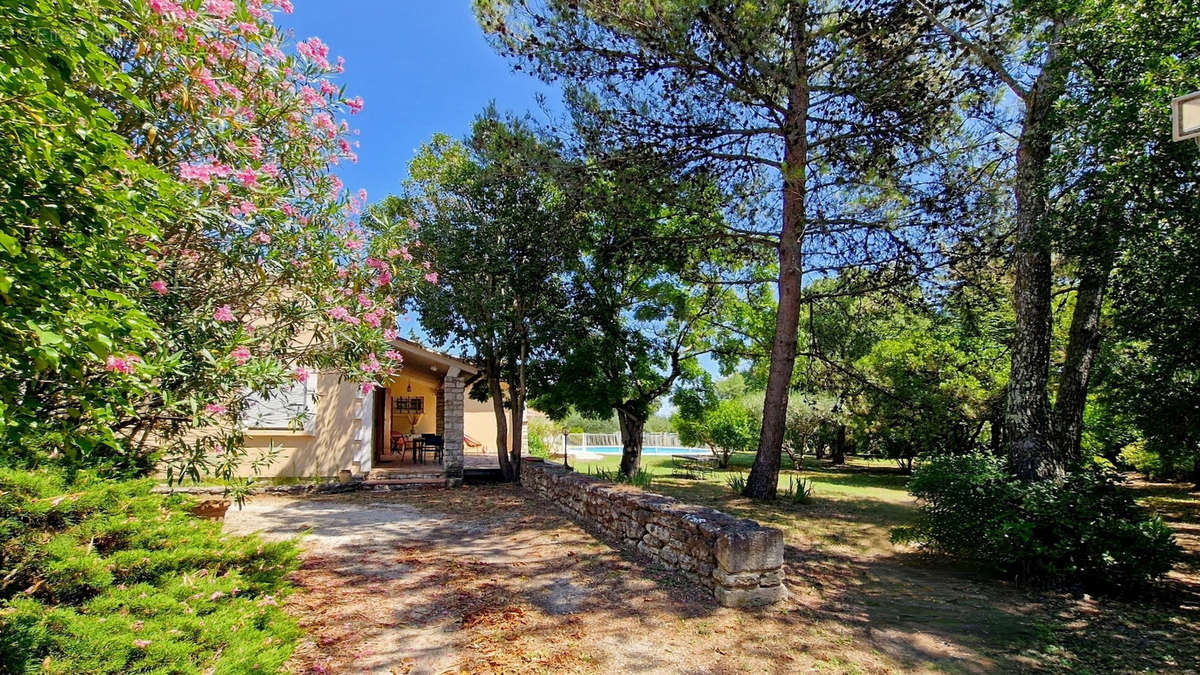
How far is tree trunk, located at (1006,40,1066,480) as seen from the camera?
21.7 ft

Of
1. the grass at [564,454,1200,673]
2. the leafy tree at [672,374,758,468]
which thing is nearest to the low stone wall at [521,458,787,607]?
the grass at [564,454,1200,673]

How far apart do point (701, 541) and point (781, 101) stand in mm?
6888

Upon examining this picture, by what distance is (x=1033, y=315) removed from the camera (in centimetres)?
689

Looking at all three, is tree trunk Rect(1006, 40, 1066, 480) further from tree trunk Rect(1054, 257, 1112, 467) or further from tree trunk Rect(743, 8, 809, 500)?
tree trunk Rect(743, 8, 809, 500)

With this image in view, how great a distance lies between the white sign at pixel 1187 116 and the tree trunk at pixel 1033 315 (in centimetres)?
411

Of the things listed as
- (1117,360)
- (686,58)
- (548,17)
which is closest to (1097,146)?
(686,58)

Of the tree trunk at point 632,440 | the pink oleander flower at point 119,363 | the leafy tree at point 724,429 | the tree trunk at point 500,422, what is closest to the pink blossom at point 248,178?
the pink oleander flower at point 119,363

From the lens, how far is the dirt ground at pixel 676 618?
13.3ft

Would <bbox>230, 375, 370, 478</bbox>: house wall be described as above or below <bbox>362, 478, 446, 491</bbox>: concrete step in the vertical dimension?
above

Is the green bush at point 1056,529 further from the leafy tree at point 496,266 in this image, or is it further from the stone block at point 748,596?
the leafy tree at point 496,266

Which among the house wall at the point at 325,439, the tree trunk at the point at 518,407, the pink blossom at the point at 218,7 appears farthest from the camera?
the tree trunk at the point at 518,407

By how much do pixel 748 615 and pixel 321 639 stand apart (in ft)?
11.4

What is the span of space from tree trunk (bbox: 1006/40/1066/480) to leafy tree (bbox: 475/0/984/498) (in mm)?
1613

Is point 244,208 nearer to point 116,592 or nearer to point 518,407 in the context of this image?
point 116,592
